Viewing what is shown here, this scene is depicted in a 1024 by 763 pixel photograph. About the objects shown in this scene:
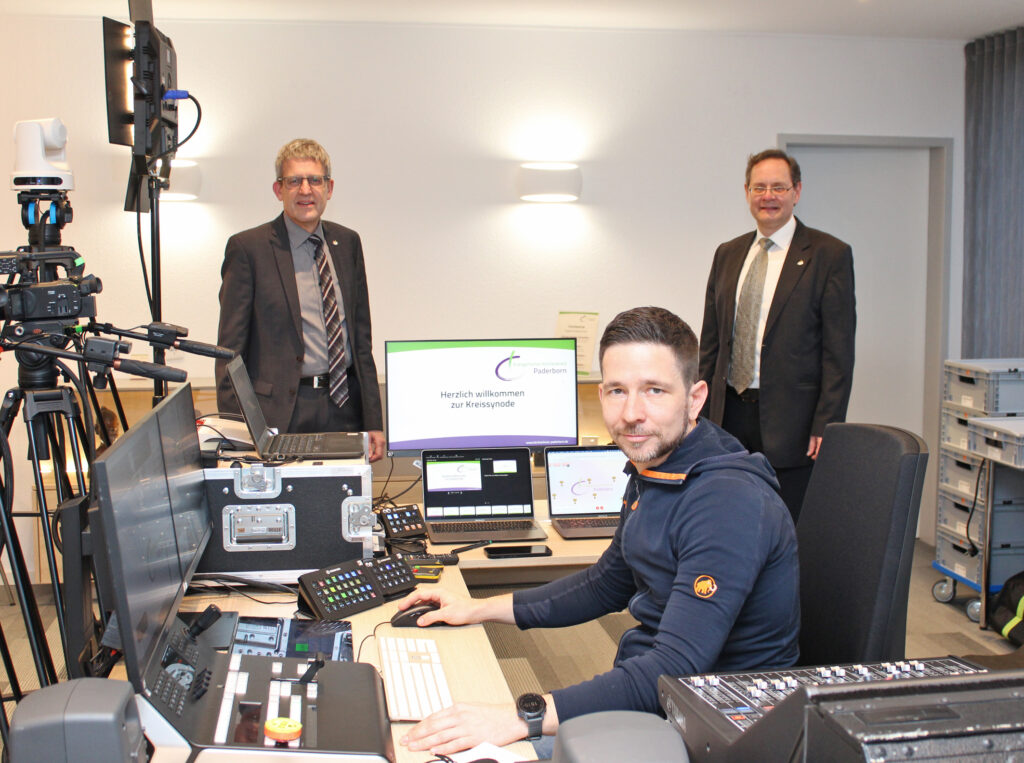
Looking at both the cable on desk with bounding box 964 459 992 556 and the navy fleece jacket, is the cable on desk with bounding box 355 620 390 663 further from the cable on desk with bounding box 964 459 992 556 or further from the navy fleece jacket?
the cable on desk with bounding box 964 459 992 556

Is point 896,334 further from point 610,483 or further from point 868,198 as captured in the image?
point 610,483

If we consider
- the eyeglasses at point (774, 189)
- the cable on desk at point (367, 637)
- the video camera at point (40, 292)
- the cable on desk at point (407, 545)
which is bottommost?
the cable on desk at point (407, 545)

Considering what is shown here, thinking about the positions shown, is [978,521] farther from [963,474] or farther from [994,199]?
[994,199]

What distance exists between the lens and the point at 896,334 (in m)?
5.30

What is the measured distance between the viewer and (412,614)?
1878 mm

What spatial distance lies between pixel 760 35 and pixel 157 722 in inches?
189

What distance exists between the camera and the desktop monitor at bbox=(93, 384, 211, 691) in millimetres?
1045

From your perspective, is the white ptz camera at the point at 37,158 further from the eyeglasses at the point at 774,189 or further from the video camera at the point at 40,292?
the eyeglasses at the point at 774,189

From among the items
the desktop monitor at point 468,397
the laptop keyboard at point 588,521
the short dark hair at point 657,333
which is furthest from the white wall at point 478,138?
the short dark hair at point 657,333

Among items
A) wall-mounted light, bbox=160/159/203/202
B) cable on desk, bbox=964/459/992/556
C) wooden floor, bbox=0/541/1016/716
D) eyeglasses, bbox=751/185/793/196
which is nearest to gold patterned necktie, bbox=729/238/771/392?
eyeglasses, bbox=751/185/793/196

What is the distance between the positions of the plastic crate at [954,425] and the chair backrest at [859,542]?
97.8 inches

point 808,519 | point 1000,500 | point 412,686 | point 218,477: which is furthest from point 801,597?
point 1000,500

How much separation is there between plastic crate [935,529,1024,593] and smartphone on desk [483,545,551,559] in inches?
87.9

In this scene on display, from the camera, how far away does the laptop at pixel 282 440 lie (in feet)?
7.09
